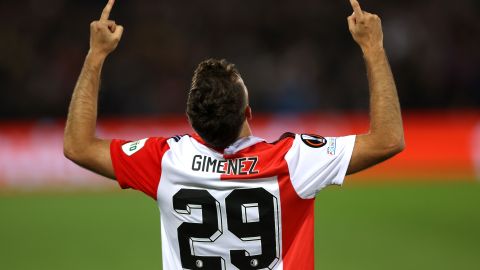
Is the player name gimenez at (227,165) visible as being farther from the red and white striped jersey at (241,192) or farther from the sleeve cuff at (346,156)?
the sleeve cuff at (346,156)

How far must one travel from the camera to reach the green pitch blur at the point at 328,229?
7609 millimetres

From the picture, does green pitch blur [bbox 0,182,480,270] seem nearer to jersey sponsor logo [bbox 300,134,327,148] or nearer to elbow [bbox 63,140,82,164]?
jersey sponsor logo [bbox 300,134,327,148]

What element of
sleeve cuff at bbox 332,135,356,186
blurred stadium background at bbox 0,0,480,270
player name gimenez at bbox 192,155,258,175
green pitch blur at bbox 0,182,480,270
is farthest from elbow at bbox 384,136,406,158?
blurred stadium background at bbox 0,0,480,270

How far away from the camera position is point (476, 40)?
15.1m

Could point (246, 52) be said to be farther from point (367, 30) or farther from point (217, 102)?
point (217, 102)

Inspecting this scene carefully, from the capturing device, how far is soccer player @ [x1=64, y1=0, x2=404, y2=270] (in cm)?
290

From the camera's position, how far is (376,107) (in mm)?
2871

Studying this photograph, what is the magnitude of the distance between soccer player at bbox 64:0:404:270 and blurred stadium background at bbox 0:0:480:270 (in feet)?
17.2

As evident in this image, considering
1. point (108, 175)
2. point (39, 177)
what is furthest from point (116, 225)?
point (108, 175)

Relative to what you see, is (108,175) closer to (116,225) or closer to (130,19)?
(116,225)

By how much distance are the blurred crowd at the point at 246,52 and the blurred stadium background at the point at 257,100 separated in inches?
1.1

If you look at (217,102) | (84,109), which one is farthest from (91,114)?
(217,102)

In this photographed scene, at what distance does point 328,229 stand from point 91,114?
20.2ft

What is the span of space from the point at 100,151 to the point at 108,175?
112mm
